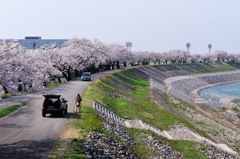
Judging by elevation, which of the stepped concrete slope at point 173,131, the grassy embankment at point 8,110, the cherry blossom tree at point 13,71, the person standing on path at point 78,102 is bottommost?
the stepped concrete slope at point 173,131

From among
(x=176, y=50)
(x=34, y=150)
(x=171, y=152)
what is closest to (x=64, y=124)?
(x=34, y=150)

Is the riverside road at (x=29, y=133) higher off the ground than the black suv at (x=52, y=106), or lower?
lower

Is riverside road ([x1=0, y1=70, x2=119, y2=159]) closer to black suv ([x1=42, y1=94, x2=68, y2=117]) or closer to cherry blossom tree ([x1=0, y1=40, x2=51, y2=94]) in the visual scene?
black suv ([x1=42, y1=94, x2=68, y2=117])

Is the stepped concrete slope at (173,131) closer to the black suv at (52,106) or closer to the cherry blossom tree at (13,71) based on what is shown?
the black suv at (52,106)

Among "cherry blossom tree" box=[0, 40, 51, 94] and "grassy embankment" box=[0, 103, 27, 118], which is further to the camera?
"grassy embankment" box=[0, 103, 27, 118]

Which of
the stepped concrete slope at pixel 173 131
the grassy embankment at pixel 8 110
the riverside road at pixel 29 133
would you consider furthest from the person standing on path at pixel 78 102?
the grassy embankment at pixel 8 110

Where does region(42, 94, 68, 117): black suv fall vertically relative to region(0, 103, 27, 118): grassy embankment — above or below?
above

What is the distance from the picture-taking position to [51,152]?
59.0 ft

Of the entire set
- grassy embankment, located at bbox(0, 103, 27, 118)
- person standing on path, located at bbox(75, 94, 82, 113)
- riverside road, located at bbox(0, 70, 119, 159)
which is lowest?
riverside road, located at bbox(0, 70, 119, 159)

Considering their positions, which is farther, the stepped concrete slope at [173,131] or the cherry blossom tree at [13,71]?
the stepped concrete slope at [173,131]

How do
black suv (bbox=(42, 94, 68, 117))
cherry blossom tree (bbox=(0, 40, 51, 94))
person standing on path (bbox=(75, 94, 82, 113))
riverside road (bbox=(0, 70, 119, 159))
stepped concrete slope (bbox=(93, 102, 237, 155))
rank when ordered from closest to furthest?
1. riverside road (bbox=(0, 70, 119, 159))
2. cherry blossom tree (bbox=(0, 40, 51, 94))
3. black suv (bbox=(42, 94, 68, 117))
4. person standing on path (bbox=(75, 94, 82, 113))
5. stepped concrete slope (bbox=(93, 102, 237, 155))

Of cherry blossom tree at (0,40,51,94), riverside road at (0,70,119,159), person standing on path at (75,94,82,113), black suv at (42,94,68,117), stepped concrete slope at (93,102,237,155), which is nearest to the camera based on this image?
riverside road at (0,70,119,159)

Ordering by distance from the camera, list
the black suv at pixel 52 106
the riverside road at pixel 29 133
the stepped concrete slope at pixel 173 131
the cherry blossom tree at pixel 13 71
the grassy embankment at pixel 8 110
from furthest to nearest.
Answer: the stepped concrete slope at pixel 173 131 → the grassy embankment at pixel 8 110 → the black suv at pixel 52 106 → the cherry blossom tree at pixel 13 71 → the riverside road at pixel 29 133

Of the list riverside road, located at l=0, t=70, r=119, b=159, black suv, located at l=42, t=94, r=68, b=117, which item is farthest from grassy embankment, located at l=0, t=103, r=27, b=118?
black suv, located at l=42, t=94, r=68, b=117
